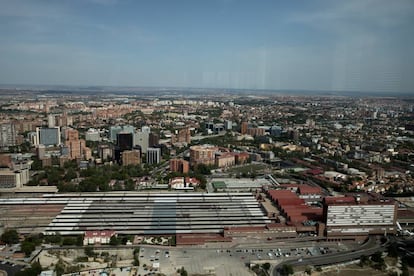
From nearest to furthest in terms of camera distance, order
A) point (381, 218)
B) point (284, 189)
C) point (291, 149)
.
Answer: point (381, 218)
point (284, 189)
point (291, 149)

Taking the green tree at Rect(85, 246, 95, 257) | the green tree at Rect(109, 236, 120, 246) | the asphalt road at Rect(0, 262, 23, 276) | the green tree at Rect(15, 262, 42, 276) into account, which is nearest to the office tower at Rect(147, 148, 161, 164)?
the green tree at Rect(109, 236, 120, 246)

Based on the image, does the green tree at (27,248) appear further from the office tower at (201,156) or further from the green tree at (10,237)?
the office tower at (201,156)

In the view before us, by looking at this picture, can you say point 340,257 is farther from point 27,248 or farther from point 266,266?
point 27,248

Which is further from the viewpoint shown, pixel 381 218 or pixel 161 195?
pixel 161 195

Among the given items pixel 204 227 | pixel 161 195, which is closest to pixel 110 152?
pixel 161 195

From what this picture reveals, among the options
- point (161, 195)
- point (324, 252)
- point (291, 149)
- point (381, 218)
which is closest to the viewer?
point (324, 252)

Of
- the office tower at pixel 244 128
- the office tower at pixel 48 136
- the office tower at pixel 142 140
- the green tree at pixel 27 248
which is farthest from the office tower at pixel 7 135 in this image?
the office tower at pixel 244 128

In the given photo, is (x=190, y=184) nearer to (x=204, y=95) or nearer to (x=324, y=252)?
(x=324, y=252)

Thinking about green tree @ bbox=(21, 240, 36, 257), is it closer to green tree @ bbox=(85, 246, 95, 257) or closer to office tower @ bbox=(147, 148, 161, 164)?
green tree @ bbox=(85, 246, 95, 257)
